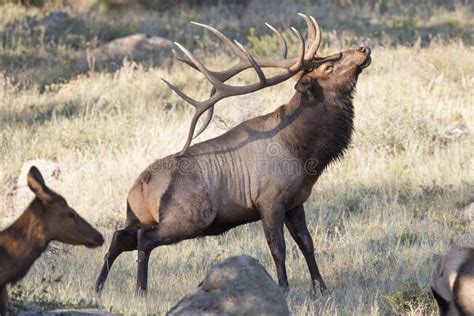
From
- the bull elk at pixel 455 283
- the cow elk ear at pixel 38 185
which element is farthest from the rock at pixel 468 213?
the cow elk ear at pixel 38 185

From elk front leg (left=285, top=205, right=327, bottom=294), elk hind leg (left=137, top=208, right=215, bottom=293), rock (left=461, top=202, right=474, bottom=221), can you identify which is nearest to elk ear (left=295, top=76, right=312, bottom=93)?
elk front leg (left=285, top=205, right=327, bottom=294)

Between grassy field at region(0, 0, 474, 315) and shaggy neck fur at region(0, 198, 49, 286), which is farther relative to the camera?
grassy field at region(0, 0, 474, 315)

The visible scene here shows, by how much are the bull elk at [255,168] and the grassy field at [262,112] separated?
19.9 inches

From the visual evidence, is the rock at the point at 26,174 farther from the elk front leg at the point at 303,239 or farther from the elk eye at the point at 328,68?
the elk eye at the point at 328,68

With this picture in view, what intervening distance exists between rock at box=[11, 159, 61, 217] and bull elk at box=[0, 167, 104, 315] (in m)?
6.36

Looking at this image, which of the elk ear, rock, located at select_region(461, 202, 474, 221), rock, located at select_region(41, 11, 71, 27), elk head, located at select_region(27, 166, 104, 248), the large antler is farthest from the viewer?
rock, located at select_region(41, 11, 71, 27)

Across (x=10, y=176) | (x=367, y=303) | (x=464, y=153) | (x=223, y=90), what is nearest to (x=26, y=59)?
(x=10, y=176)

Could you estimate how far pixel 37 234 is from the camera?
24.2ft

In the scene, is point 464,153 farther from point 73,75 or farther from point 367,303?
point 73,75

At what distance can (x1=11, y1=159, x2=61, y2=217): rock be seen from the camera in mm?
14016

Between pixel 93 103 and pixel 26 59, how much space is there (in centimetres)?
434

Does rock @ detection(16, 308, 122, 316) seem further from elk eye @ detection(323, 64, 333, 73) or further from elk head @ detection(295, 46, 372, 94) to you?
elk eye @ detection(323, 64, 333, 73)

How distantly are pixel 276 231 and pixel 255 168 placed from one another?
0.58 meters

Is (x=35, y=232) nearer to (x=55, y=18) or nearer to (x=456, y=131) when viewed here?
(x=456, y=131)
